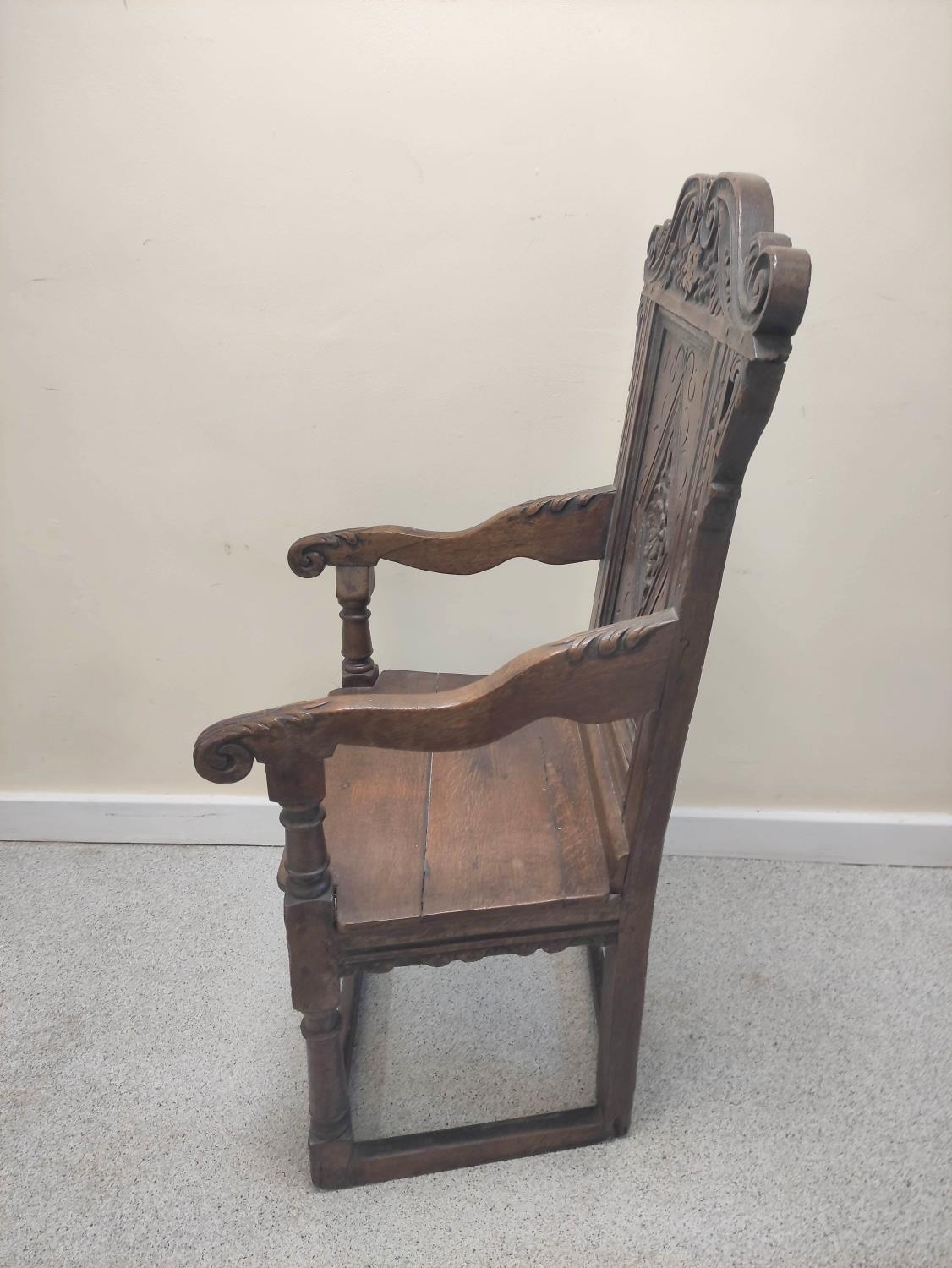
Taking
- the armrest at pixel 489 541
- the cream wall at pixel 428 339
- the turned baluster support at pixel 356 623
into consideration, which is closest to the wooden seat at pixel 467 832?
the turned baluster support at pixel 356 623

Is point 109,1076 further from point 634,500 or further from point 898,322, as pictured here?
point 898,322

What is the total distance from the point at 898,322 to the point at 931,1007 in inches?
42.4

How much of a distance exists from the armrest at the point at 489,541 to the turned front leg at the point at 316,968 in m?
0.43

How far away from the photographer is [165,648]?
4.96 feet

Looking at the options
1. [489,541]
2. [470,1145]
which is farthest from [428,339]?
[470,1145]

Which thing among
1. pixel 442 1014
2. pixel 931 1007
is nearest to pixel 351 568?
pixel 442 1014

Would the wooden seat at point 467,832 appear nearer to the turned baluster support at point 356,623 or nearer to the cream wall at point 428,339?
the turned baluster support at point 356,623

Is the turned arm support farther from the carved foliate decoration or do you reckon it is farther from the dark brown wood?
the dark brown wood

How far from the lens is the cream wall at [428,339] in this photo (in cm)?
114

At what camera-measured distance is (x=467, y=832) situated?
988 mm

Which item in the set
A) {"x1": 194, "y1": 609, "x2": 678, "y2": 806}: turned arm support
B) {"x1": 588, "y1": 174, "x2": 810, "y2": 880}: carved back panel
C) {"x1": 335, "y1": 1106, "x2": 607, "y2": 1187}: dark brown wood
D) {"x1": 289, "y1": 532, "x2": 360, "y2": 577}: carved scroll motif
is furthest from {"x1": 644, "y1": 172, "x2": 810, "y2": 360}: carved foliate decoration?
{"x1": 335, "y1": 1106, "x2": 607, "y2": 1187}: dark brown wood

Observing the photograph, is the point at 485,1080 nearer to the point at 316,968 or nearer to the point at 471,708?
the point at 316,968

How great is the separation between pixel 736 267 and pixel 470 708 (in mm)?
454

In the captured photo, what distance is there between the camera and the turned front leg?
0.85 m
